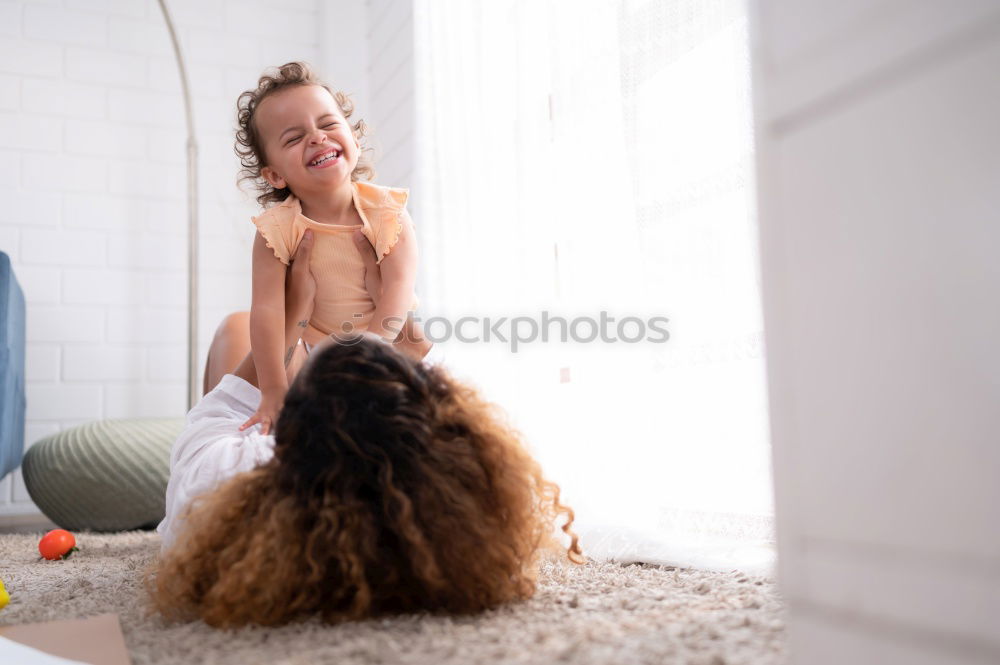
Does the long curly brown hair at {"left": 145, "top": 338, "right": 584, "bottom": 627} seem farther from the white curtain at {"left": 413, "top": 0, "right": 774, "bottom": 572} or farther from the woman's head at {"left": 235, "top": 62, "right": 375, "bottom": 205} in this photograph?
the woman's head at {"left": 235, "top": 62, "right": 375, "bottom": 205}

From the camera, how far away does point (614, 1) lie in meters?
1.82

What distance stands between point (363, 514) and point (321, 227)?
0.79m

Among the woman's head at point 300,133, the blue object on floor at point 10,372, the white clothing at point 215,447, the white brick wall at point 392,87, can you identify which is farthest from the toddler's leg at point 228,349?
the white brick wall at point 392,87

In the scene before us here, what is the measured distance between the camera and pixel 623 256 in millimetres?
1768

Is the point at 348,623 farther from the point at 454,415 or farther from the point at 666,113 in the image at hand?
the point at 666,113

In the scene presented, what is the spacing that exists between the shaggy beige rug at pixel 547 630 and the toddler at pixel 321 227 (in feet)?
1.78

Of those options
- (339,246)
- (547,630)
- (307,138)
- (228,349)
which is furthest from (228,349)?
(547,630)

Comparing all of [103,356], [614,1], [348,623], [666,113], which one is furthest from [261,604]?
[103,356]

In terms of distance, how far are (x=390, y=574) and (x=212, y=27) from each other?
9.79ft

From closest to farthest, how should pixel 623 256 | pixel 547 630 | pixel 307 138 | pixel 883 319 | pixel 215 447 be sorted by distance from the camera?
pixel 883 319, pixel 547 630, pixel 215 447, pixel 307 138, pixel 623 256

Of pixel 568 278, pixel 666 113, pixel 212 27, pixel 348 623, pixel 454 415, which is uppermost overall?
pixel 212 27

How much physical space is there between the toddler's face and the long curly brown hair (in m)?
0.64

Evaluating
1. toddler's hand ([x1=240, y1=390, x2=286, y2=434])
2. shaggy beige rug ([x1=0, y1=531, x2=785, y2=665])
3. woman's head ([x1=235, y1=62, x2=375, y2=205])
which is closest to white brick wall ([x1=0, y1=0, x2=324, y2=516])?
woman's head ([x1=235, y1=62, x2=375, y2=205])

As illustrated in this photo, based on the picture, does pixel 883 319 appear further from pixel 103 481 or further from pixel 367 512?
pixel 103 481
